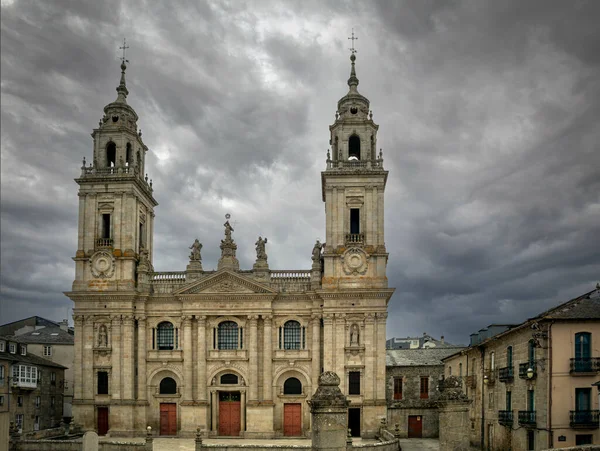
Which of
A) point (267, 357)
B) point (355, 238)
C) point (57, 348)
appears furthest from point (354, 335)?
point (57, 348)

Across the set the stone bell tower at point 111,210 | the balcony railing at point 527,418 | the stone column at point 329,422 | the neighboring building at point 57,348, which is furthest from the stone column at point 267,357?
the stone column at point 329,422

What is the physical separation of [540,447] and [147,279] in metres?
35.7

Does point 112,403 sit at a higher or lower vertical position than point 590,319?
lower

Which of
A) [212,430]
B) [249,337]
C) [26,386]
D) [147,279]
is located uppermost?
[147,279]

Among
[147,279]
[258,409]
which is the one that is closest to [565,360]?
[258,409]

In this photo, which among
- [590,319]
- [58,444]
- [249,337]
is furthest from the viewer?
[249,337]

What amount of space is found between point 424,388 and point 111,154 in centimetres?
3787

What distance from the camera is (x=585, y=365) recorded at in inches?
1395

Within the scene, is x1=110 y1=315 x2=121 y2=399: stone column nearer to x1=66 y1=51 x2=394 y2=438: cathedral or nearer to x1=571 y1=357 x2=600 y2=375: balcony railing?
x1=66 y1=51 x2=394 y2=438: cathedral

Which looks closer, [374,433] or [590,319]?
[590,319]

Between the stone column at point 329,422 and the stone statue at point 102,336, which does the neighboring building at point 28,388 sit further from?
the stone column at point 329,422

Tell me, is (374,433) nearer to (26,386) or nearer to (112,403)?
(112,403)

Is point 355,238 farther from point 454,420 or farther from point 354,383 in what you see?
point 454,420

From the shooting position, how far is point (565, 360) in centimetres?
3569
